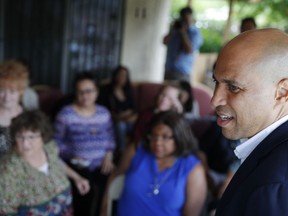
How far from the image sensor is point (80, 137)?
2719 mm

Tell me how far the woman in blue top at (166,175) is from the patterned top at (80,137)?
2.11ft

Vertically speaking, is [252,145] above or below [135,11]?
below

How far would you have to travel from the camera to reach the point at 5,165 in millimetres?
1871

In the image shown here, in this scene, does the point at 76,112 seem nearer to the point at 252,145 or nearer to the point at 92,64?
the point at 252,145

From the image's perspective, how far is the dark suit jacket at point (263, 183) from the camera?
0.77m

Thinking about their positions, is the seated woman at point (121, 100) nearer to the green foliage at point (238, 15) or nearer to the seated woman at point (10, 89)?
the seated woman at point (10, 89)

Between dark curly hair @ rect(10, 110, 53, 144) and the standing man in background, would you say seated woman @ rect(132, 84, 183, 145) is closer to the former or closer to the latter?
dark curly hair @ rect(10, 110, 53, 144)

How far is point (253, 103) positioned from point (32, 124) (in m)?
1.36

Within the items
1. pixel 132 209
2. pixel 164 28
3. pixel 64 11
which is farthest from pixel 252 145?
pixel 164 28

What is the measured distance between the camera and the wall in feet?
17.6

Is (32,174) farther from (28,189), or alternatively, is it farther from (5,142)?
(5,142)

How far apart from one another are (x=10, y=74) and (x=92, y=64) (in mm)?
2927

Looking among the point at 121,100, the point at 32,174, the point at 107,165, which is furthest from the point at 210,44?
the point at 32,174

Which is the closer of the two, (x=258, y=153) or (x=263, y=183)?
(x=263, y=183)
